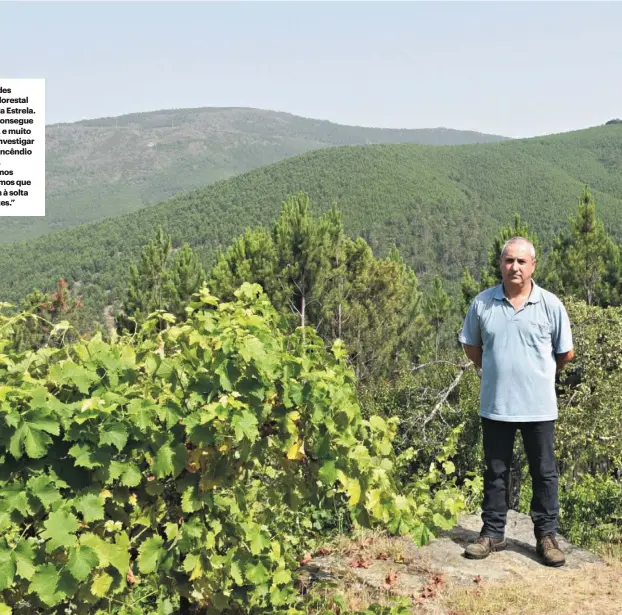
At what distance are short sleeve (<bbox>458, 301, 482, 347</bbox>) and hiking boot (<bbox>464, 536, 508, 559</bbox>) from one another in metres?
1.13

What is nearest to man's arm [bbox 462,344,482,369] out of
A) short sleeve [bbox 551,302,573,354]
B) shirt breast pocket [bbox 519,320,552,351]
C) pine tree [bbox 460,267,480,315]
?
shirt breast pocket [bbox 519,320,552,351]

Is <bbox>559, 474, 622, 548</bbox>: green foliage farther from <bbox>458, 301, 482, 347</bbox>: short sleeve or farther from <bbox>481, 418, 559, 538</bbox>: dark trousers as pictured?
<bbox>458, 301, 482, 347</bbox>: short sleeve

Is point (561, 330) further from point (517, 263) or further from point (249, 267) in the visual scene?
point (249, 267)

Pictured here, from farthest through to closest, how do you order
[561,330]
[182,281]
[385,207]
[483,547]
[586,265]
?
[385,207]
[182,281]
[586,265]
[483,547]
[561,330]

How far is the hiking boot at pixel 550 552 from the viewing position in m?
3.86

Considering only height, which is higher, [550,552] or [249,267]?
[249,267]

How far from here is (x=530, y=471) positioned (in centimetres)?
394

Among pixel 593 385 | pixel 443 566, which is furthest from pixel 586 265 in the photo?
pixel 443 566

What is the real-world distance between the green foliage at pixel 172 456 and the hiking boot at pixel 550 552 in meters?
1.25

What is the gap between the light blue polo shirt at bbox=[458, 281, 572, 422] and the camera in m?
3.81

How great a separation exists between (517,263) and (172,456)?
223 centimetres

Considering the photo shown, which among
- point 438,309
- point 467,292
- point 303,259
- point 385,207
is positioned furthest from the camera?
point 385,207

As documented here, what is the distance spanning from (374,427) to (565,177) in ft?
449

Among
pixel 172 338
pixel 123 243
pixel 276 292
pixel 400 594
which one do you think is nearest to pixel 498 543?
pixel 400 594
